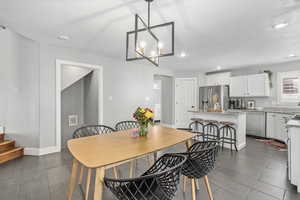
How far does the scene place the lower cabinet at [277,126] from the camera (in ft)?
14.3

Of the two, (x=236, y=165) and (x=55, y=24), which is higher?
(x=55, y=24)

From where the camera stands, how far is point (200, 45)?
3426 millimetres

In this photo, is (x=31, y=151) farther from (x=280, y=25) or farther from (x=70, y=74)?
(x=280, y=25)

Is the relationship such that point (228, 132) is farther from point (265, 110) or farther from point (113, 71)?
point (113, 71)

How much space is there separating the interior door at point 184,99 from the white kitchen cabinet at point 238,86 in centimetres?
136

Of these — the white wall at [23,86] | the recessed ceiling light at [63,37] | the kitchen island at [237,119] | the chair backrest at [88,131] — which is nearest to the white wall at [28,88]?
the white wall at [23,86]

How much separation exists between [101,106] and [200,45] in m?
2.87

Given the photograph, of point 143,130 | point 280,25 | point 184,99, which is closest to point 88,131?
point 143,130

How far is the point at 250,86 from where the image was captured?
5.33m

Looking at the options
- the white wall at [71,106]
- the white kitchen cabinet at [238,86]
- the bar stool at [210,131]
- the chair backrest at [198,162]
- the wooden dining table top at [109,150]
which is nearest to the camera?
the wooden dining table top at [109,150]

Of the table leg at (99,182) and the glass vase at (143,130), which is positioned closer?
the table leg at (99,182)

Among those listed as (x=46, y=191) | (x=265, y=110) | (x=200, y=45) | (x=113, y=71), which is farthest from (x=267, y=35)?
(x=46, y=191)

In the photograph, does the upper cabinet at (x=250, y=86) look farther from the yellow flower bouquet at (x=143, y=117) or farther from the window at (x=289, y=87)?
the yellow flower bouquet at (x=143, y=117)

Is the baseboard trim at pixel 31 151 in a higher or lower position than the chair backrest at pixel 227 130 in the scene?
lower
